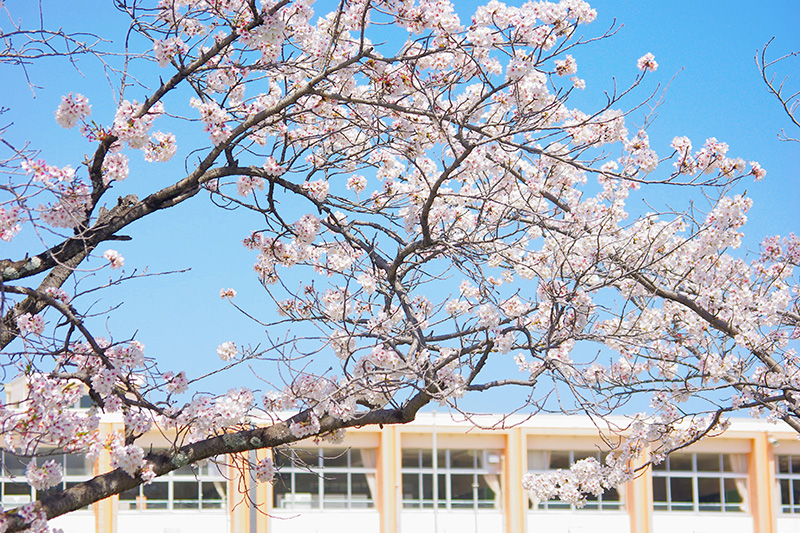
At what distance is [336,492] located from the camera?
28.9 meters

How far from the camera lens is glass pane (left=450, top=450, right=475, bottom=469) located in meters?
29.7

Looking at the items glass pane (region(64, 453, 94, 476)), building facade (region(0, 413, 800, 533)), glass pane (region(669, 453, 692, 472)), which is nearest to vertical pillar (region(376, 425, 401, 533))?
building facade (region(0, 413, 800, 533))

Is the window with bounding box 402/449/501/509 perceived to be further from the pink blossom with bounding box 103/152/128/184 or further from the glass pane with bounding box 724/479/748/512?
the pink blossom with bounding box 103/152/128/184

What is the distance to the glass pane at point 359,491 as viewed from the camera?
94.4 ft

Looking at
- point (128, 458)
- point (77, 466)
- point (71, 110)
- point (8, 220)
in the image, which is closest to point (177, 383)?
point (128, 458)

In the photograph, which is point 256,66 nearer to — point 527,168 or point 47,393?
point 47,393

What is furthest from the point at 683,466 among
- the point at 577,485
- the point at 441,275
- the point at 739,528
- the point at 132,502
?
the point at 441,275

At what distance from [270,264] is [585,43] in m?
2.83

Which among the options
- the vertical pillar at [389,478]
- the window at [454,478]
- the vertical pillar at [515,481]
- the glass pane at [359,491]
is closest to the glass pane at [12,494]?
the glass pane at [359,491]

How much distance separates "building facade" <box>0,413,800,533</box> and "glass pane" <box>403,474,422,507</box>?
3 centimetres

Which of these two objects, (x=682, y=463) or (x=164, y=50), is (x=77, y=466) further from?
(x=164, y=50)

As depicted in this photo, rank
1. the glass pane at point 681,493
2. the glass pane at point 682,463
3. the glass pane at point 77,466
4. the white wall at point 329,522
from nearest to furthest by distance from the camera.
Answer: the glass pane at point 77,466 → the white wall at point 329,522 → the glass pane at point 681,493 → the glass pane at point 682,463

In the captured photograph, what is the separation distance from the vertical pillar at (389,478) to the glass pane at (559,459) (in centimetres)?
531

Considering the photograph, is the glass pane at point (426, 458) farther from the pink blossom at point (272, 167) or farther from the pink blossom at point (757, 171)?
the pink blossom at point (272, 167)
